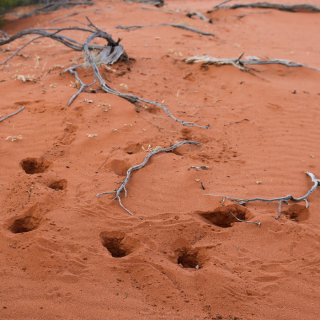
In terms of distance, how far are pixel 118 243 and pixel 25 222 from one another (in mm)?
795

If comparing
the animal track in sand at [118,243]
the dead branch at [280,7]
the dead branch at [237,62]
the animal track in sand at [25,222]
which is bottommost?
the animal track in sand at [118,243]

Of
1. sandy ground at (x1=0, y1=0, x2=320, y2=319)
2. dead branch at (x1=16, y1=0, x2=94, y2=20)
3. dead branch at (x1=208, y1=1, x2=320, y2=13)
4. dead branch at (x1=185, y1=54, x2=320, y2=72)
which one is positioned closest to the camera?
sandy ground at (x1=0, y1=0, x2=320, y2=319)

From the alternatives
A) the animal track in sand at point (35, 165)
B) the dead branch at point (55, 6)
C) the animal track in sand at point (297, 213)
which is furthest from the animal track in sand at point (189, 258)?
the dead branch at point (55, 6)

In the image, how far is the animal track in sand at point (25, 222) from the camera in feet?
7.61

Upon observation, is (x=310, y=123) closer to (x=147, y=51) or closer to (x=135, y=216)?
(x=135, y=216)

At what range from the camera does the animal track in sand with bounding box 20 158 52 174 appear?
297 centimetres

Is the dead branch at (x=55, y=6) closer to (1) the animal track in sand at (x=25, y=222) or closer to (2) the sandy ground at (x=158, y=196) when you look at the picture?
(2) the sandy ground at (x=158, y=196)

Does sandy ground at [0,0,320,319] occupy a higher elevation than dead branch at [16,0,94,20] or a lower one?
lower

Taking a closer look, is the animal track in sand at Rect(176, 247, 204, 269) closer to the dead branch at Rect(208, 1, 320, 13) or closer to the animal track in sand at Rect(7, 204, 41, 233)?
the animal track in sand at Rect(7, 204, 41, 233)

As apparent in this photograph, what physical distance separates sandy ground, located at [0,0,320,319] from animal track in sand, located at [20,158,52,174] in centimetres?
1

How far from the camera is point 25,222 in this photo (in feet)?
7.84

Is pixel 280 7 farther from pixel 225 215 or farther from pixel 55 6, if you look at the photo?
pixel 225 215

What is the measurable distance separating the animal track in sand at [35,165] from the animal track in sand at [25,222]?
646mm

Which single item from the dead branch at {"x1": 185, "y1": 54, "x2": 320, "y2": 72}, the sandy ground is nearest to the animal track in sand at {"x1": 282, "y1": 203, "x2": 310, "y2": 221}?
the sandy ground
